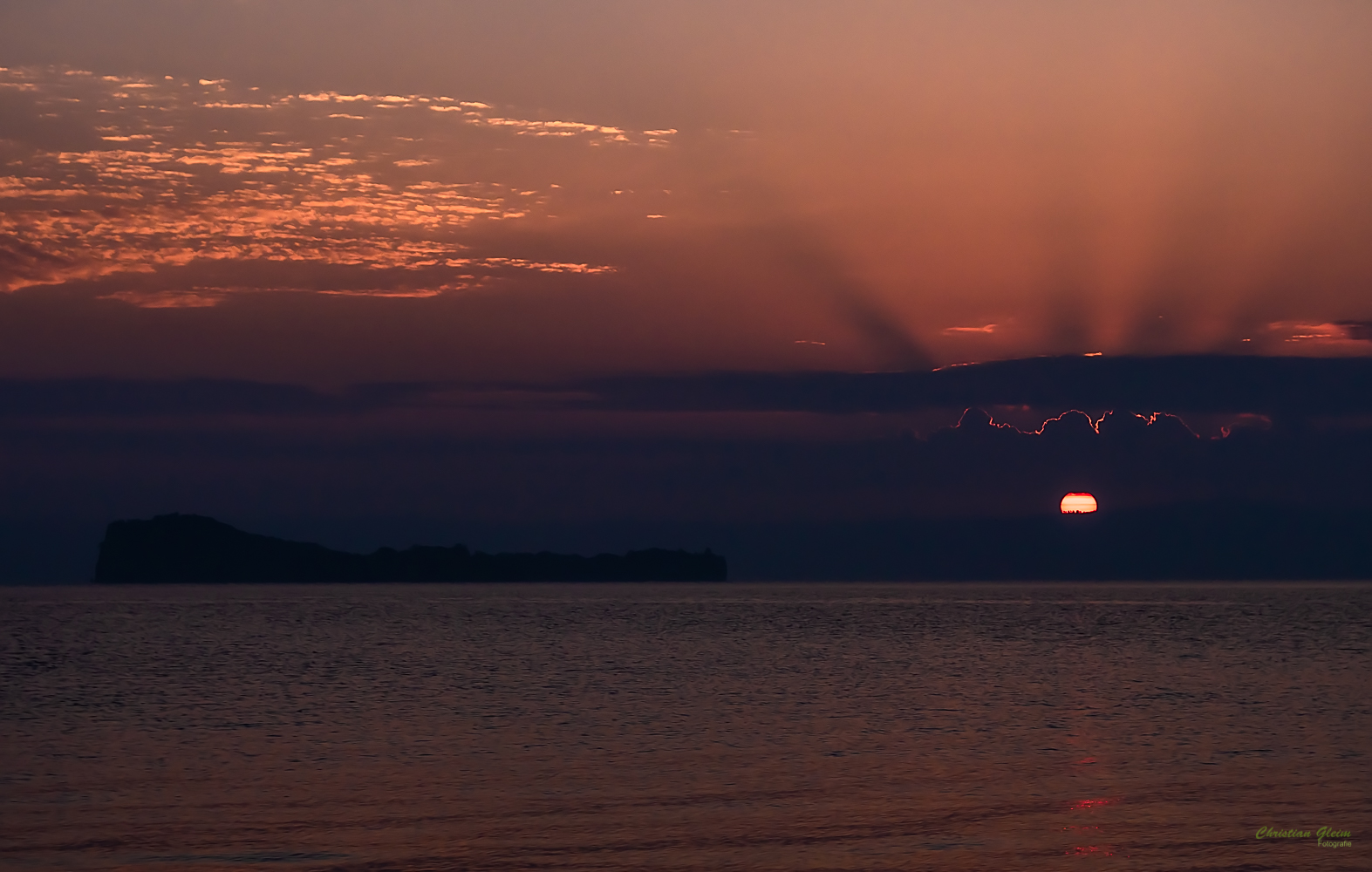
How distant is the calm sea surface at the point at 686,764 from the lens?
27031mm

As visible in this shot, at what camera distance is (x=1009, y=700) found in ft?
192

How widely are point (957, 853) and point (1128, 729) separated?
78.9ft

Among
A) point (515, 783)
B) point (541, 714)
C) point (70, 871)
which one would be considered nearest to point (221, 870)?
point (70, 871)

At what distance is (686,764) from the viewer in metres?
39.3

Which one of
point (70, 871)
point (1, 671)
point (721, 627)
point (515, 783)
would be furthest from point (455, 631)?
point (70, 871)

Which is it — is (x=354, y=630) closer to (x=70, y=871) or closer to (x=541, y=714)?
(x=541, y=714)

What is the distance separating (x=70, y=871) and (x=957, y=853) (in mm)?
17397

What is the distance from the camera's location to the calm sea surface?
1064 inches

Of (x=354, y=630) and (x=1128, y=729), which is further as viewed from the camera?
(x=354, y=630)

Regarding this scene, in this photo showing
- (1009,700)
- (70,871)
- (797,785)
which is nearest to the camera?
(70,871)

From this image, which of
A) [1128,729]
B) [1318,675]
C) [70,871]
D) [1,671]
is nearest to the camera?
[70,871]

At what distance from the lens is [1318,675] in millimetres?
74438

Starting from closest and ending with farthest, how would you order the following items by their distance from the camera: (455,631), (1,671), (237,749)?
(237,749), (1,671), (455,631)

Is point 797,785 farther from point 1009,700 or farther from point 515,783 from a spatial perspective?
point 1009,700
